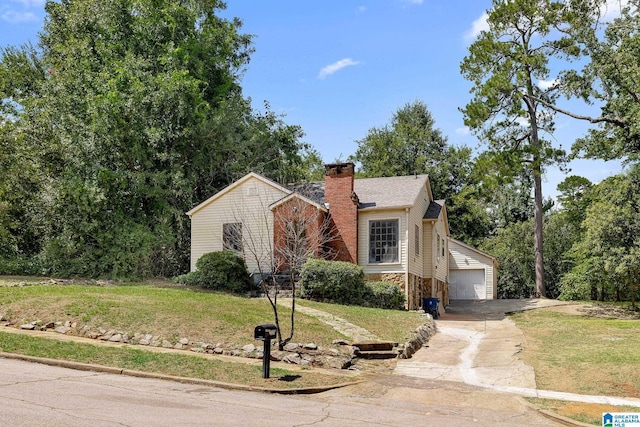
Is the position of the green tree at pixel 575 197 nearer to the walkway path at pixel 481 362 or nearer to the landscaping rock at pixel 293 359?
the walkway path at pixel 481 362

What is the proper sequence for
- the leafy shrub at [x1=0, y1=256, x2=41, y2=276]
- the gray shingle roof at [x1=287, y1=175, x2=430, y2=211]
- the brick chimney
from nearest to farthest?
1. the brick chimney
2. the gray shingle roof at [x1=287, y1=175, x2=430, y2=211]
3. the leafy shrub at [x1=0, y1=256, x2=41, y2=276]

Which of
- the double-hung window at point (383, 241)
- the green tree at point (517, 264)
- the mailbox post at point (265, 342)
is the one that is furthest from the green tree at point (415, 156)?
the mailbox post at point (265, 342)

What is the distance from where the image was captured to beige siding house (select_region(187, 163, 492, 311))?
24203 millimetres

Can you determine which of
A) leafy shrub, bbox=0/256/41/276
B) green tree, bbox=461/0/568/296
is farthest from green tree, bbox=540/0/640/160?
leafy shrub, bbox=0/256/41/276

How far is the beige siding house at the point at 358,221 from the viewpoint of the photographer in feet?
79.4

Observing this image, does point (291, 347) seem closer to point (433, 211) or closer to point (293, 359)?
point (293, 359)

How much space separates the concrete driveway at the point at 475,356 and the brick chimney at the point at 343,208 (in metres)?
4.74

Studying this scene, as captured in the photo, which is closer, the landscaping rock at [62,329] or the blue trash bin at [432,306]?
the landscaping rock at [62,329]

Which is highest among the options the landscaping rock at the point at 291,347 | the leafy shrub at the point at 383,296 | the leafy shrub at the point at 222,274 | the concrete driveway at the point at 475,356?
the leafy shrub at the point at 222,274

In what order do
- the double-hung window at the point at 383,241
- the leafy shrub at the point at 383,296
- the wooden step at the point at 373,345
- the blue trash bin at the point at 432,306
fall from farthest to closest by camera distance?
1. the blue trash bin at the point at 432,306
2. the double-hung window at the point at 383,241
3. the leafy shrub at the point at 383,296
4. the wooden step at the point at 373,345

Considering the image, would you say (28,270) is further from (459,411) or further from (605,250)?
(605,250)

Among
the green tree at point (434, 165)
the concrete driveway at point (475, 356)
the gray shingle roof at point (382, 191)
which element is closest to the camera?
the concrete driveway at point (475, 356)

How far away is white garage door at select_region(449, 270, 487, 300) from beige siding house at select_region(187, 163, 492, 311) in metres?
7.55

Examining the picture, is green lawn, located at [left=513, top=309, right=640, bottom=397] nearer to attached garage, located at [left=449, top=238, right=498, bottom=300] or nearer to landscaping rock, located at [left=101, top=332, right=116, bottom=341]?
landscaping rock, located at [left=101, top=332, right=116, bottom=341]
